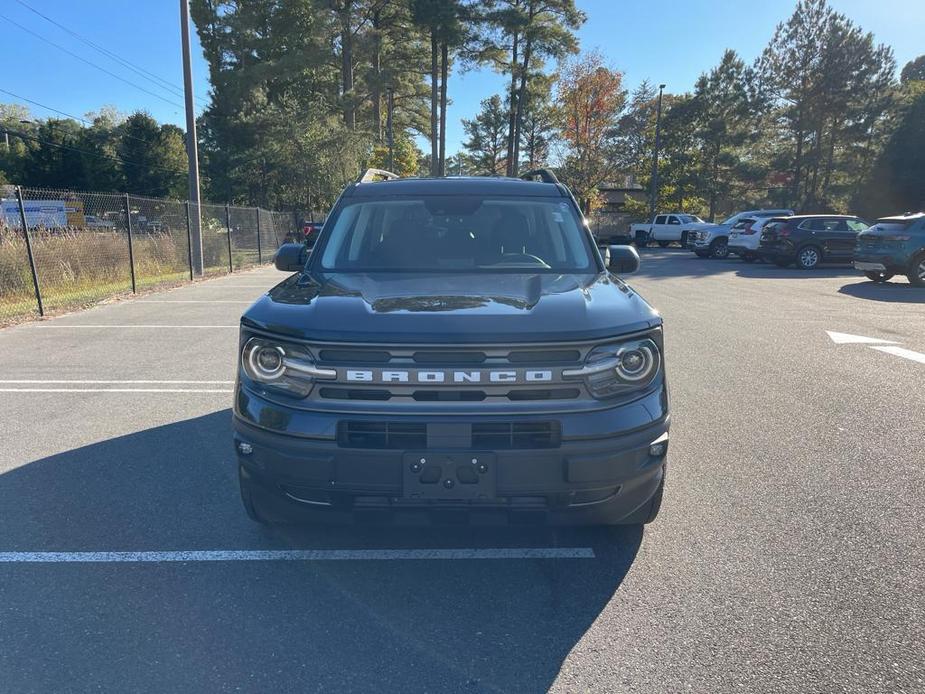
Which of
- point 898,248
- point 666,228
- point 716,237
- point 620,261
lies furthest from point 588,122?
point 620,261

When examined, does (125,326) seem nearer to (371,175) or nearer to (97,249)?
(97,249)

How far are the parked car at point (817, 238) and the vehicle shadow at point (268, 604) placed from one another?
18650 mm

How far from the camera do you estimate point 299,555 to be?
10.4ft

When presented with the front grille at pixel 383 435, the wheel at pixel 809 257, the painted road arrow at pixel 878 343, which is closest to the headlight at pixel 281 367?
the front grille at pixel 383 435

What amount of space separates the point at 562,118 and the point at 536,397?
49670 mm

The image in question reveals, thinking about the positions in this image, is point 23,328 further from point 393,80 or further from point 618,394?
point 393,80

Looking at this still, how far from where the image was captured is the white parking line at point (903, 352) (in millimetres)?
7370

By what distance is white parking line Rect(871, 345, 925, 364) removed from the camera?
7.37 metres

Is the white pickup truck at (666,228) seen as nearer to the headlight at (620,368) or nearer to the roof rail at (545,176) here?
the roof rail at (545,176)

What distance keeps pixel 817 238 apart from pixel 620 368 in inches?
766

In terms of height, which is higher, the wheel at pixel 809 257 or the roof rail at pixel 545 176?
the roof rail at pixel 545 176

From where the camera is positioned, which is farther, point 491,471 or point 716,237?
point 716,237

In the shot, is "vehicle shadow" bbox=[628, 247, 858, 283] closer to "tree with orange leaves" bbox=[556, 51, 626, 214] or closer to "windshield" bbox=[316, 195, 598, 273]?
"windshield" bbox=[316, 195, 598, 273]

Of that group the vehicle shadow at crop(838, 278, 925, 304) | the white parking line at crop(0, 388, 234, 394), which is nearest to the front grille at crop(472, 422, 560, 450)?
the white parking line at crop(0, 388, 234, 394)
